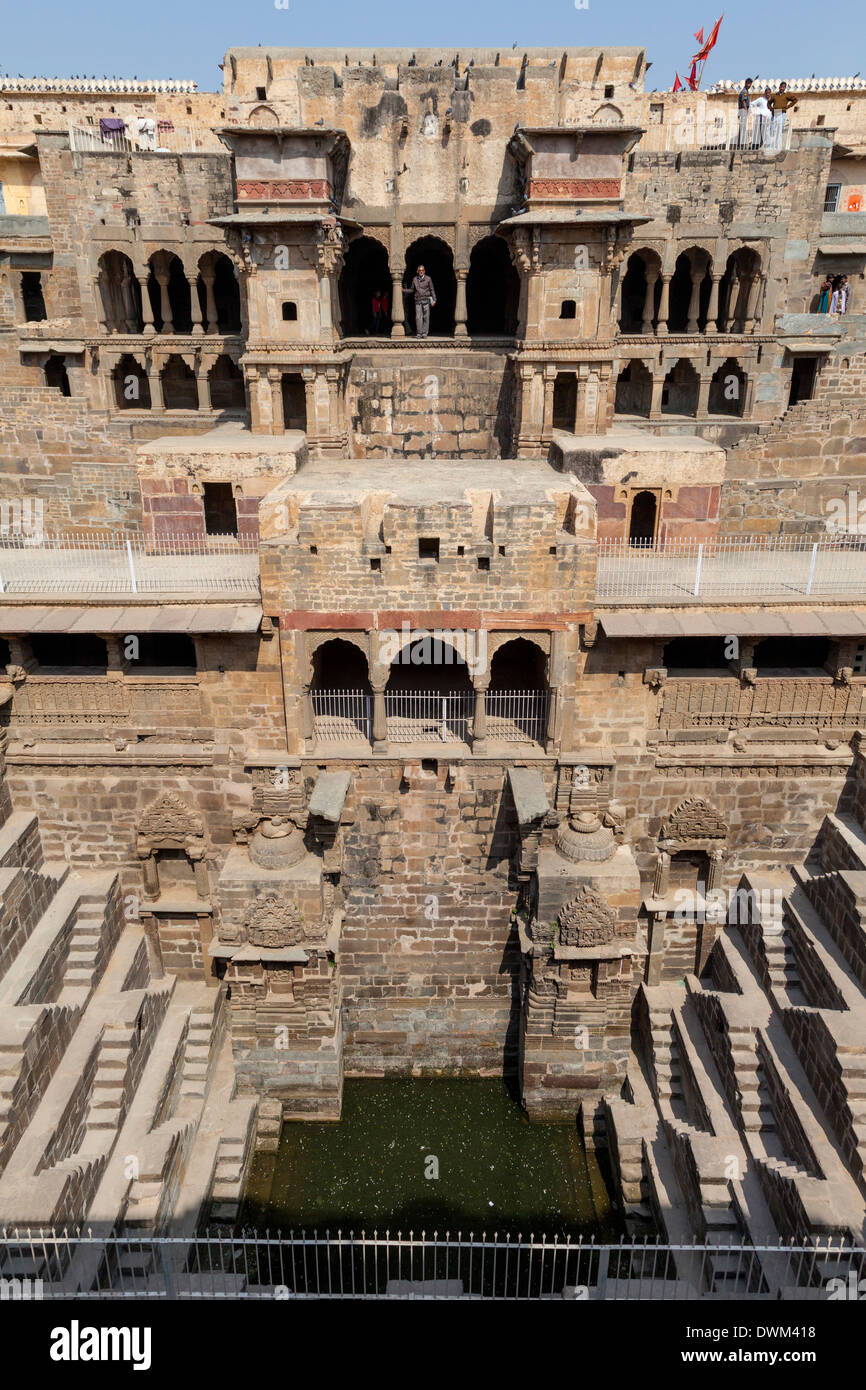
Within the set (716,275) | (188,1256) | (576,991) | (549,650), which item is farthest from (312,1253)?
(716,275)

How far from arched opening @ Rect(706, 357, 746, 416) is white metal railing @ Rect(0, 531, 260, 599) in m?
13.6

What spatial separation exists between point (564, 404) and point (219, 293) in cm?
1211

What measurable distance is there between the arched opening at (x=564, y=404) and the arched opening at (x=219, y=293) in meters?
9.47

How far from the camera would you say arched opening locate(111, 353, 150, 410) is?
84.6ft

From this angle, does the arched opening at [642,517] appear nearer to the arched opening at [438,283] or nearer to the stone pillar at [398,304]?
the stone pillar at [398,304]

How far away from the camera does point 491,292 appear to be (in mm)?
26406

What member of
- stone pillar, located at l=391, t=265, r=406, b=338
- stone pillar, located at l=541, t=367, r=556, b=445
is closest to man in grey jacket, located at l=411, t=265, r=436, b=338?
stone pillar, located at l=391, t=265, r=406, b=338

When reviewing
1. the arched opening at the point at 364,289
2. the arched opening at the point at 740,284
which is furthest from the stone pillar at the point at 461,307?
the arched opening at the point at 740,284

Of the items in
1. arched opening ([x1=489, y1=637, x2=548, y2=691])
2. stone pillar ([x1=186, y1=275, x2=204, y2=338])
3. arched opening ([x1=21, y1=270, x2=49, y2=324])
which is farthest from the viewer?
arched opening ([x1=21, y1=270, x2=49, y2=324])

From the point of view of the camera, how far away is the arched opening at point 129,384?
25.8 meters

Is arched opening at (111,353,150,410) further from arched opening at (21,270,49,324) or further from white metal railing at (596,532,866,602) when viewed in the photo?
white metal railing at (596,532,866,602)

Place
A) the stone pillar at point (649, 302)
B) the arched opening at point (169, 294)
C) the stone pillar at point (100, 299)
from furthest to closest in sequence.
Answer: the arched opening at point (169, 294), the stone pillar at point (100, 299), the stone pillar at point (649, 302)

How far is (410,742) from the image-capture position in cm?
1667

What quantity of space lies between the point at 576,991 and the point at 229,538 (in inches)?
457
